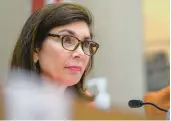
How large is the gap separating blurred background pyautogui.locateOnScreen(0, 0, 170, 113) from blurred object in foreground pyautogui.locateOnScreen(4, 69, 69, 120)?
0.13 meters

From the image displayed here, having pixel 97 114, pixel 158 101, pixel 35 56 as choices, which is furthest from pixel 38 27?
pixel 158 101

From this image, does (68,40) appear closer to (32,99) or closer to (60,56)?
(60,56)

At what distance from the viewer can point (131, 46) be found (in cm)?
82

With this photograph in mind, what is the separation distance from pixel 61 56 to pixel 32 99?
0.35 feet

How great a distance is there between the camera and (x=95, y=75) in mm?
737

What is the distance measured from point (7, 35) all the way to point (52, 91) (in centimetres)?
16

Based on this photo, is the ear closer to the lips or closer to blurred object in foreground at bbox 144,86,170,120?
the lips

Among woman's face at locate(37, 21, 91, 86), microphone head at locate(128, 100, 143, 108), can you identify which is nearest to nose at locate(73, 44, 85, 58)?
woman's face at locate(37, 21, 91, 86)

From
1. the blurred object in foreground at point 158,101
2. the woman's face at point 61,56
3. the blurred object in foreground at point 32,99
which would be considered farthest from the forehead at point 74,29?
the blurred object in foreground at point 158,101

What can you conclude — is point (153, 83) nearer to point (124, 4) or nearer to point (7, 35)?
point (124, 4)

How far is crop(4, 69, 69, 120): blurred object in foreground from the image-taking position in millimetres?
591

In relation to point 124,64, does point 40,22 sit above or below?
above

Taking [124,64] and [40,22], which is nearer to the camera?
[40,22]

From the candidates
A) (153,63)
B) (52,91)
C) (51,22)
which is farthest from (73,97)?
(153,63)
